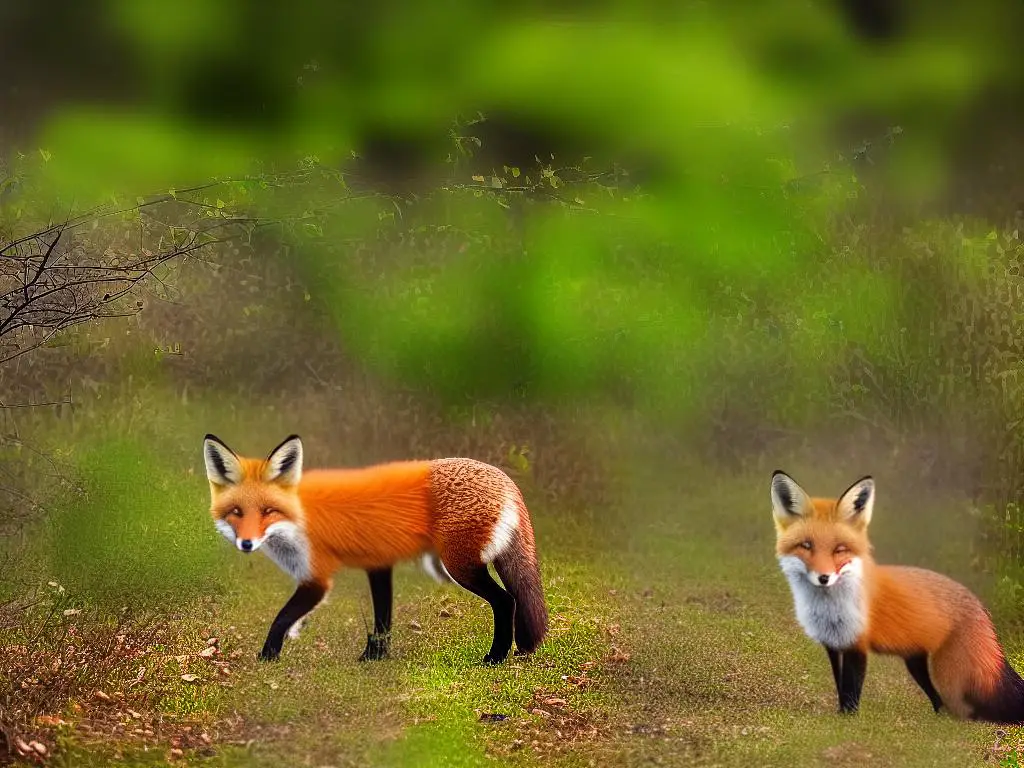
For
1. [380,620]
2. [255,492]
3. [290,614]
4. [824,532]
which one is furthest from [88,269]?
[824,532]

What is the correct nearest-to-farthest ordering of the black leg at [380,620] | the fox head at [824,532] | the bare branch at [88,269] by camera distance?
the fox head at [824,532] → the black leg at [380,620] → the bare branch at [88,269]

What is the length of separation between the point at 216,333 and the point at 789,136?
2481mm

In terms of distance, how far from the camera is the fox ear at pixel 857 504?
351cm

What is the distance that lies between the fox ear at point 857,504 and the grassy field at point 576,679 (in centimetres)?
46

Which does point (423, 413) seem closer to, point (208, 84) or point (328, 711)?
point (328, 711)

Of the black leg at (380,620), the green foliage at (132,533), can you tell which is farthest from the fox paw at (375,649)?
the green foliage at (132,533)

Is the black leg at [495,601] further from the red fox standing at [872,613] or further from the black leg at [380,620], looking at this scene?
the red fox standing at [872,613]

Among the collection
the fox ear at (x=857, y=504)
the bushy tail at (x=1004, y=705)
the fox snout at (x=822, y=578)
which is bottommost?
the bushy tail at (x=1004, y=705)

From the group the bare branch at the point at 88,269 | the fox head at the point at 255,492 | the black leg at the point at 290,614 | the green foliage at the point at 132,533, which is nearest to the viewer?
the fox head at the point at 255,492

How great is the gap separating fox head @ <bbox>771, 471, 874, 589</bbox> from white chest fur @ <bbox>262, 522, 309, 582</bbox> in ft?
4.62

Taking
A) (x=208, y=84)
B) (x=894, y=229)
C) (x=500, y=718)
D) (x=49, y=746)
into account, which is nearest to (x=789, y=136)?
(x=894, y=229)

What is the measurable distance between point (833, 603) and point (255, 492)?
1.72 meters

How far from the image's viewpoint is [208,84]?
5.20 meters

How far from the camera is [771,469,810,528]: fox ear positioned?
355 cm
